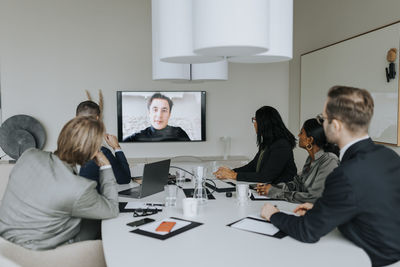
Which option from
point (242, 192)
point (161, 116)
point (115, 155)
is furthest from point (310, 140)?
point (161, 116)

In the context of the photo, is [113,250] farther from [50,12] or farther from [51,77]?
[50,12]

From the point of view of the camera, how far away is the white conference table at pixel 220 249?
4.54 ft

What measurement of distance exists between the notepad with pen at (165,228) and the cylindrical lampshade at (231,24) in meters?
0.80

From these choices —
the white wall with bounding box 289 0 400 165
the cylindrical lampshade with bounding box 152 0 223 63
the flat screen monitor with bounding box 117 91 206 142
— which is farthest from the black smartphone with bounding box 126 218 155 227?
the flat screen monitor with bounding box 117 91 206 142

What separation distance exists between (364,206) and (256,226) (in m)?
0.49

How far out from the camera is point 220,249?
4.90 feet

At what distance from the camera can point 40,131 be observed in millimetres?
5004

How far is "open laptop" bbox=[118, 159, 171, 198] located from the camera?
235cm

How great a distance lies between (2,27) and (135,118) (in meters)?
2.05

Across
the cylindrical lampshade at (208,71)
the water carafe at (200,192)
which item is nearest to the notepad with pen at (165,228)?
the water carafe at (200,192)

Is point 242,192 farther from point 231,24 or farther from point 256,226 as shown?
point 231,24

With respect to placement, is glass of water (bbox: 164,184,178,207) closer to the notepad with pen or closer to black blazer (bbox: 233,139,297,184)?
the notepad with pen

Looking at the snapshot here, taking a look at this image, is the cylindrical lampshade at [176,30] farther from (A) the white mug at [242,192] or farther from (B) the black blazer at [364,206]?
(B) the black blazer at [364,206]

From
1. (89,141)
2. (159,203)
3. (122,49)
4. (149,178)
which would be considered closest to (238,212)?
(159,203)
